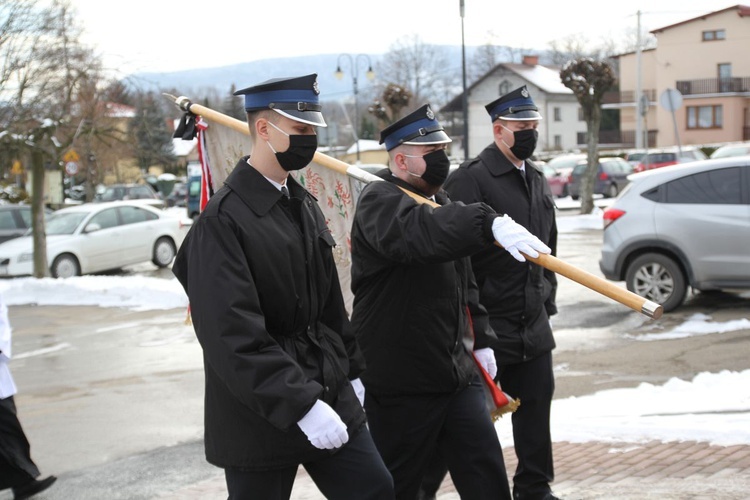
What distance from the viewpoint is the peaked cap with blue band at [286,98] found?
3.30 meters

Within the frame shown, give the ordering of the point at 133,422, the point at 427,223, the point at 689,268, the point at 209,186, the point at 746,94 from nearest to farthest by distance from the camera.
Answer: the point at 427,223, the point at 209,186, the point at 133,422, the point at 689,268, the point at 746,94

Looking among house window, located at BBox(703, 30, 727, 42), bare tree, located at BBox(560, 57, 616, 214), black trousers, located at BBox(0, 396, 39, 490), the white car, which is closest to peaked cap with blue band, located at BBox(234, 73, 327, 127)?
black trousers, located at BBox(0, 396, 39, 490)

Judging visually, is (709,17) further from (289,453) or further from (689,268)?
(289,453)

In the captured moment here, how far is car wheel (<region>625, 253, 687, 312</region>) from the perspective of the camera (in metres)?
11.1

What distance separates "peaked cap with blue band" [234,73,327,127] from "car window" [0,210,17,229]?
1937 cm

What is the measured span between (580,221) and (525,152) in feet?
65.8

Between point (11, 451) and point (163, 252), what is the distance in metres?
15.1

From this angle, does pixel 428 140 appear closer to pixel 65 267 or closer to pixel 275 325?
pixel 275 325

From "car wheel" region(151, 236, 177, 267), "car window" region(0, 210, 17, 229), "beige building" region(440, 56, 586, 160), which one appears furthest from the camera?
"beige building" region(440, 56, 586, 160)

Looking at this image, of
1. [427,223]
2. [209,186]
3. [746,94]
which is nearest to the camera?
[427,223]

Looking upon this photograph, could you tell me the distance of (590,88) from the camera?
86.8 feet

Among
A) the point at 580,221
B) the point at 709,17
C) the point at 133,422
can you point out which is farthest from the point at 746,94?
the point at 133,422

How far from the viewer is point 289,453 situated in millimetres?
3162

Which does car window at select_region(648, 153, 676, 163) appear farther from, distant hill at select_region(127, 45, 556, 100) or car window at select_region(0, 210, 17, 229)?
distant hill at select_region(127, 45, 556, 100)
